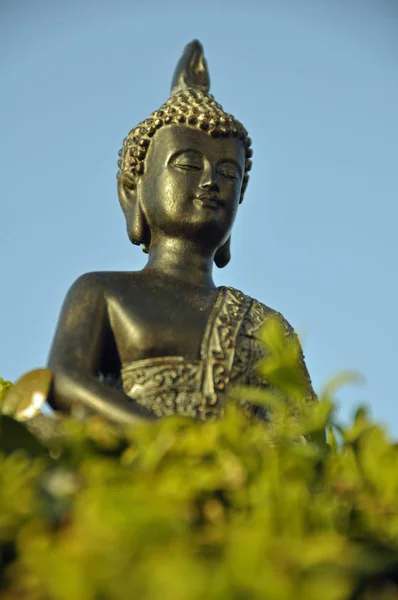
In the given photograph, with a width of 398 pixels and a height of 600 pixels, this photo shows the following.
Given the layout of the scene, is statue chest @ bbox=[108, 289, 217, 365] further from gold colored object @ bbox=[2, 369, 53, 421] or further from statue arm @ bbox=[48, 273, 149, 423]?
gold colored object @ bbox=[2, 369, 53, 421]

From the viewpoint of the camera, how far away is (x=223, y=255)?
22.4 ft

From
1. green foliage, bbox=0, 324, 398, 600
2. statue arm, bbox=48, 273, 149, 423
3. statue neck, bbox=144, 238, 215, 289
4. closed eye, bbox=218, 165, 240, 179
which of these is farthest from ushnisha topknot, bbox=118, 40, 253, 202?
green foliage, bbox=0, 324, 398, 600

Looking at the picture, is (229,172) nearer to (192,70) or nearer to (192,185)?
(192,185)

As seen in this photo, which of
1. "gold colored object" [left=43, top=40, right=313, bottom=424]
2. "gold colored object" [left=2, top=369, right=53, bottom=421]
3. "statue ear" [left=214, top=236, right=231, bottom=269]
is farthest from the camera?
"statue ear" [left=214, top=236, right=231, bottom=269]

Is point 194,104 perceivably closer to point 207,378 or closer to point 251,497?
point 207,378

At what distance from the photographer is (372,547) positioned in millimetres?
3066

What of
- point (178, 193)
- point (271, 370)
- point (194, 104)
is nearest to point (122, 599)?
point (271, 370)

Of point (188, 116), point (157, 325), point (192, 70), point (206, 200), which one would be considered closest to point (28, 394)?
point (157, 325)

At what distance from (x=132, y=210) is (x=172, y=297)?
3.22 feet

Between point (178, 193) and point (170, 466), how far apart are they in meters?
3.18

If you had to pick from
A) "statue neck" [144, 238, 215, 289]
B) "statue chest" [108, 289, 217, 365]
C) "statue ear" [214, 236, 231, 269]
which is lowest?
"statue chest" [108, 289, 217, 365]

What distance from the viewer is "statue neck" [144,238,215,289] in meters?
6.17

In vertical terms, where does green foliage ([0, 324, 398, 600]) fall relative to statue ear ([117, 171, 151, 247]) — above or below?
below

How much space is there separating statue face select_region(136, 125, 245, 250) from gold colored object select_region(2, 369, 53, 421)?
1.41 meters
